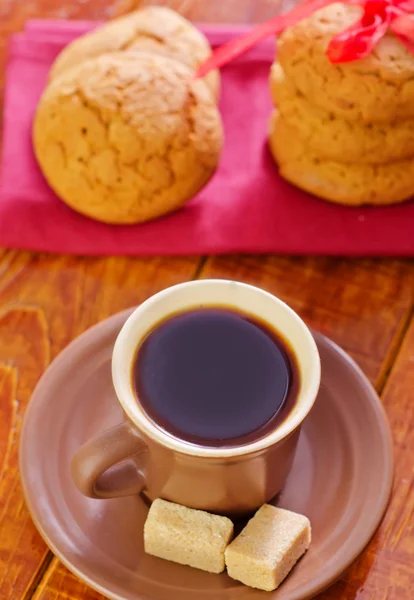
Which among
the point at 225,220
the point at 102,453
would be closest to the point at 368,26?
the point at 225,220

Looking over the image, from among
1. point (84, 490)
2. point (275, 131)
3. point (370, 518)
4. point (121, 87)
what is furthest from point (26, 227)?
point (370, 518)

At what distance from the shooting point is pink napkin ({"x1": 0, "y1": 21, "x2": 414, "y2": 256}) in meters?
1.08

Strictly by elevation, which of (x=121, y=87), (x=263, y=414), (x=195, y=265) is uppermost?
(x=121, y=87)

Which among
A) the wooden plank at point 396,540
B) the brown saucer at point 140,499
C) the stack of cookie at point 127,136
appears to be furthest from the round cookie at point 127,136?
the wooden plank at point 396,540

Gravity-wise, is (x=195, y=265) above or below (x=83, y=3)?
below

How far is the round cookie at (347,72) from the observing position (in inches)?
38.0

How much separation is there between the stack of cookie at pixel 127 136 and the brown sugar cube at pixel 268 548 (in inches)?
19.0

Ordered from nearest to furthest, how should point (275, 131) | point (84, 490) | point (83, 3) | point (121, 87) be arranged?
1. point (84, 490)
2. point (121, 87)
3. point (275, 131)
4. point (83, 3)

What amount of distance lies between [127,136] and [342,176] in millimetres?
300

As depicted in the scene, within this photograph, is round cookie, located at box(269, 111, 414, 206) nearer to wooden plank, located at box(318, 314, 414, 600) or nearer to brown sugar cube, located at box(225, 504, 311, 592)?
wooden plank, located at box(318, 314, 414, 600)

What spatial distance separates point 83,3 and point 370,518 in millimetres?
1012

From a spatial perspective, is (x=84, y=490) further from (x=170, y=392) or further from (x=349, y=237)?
(x=349, y=237)

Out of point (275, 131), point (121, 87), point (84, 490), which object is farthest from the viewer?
point (275, 131)

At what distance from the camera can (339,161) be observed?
1090 millimetres
